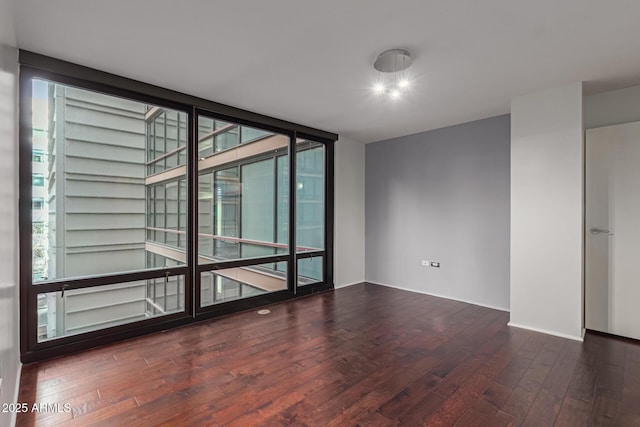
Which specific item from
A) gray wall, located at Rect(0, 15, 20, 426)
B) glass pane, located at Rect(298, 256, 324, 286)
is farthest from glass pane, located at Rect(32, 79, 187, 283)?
glass pane, located at Rect(298, 256, 324, 286)

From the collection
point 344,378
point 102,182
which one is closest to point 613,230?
point 344,378

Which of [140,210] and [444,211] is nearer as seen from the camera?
[140,210]

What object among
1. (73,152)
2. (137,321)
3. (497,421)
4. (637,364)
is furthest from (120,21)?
(637,364)

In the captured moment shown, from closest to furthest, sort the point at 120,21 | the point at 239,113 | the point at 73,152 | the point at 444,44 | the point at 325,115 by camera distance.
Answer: the point at 120,21
the point at 444,44
the point at 73,152
the point at 239,113
the point at 325,115

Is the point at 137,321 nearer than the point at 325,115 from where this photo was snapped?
Yes

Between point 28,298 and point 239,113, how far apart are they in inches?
109

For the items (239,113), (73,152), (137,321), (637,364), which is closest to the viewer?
(637,364)

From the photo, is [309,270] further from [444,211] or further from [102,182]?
[102,182]

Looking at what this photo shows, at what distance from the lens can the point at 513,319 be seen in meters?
3.46

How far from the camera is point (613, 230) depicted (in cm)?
318

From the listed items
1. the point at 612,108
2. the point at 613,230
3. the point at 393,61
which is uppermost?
the point at 393,61

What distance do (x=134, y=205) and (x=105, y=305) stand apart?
1.04 m

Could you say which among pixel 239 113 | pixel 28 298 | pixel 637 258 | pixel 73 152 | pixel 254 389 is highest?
pixel 239 113

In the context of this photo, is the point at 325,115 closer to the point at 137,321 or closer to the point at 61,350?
the point at 137,321
